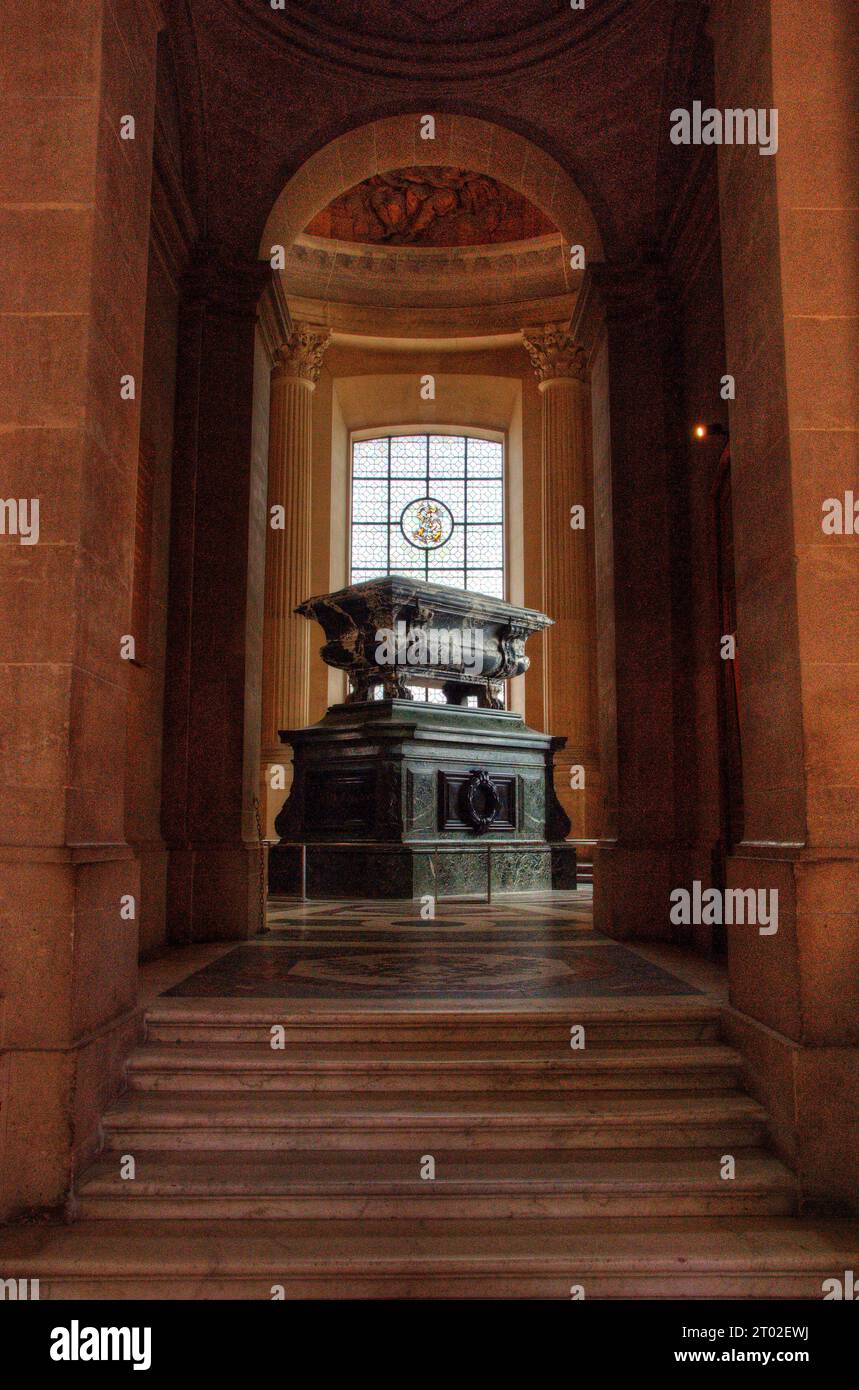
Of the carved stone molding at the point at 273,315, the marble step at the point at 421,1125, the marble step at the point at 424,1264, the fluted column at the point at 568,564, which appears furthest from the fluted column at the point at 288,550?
the marble step at the point at 424,1264

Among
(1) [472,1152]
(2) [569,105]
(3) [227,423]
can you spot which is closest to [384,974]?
(1) [472,1152]

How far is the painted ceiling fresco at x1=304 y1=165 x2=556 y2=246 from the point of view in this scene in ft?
56.9

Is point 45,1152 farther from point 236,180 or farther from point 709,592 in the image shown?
point 236,180

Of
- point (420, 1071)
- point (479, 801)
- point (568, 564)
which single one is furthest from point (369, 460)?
point (420, 1071)

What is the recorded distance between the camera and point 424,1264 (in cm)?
304

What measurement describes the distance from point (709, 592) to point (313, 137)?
461 cm

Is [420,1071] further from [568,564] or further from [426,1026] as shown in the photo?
[568,564]

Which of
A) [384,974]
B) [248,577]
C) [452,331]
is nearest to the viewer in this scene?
[384,974]

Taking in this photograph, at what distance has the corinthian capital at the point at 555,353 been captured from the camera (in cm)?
1738

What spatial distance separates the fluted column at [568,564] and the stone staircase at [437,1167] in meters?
11.6

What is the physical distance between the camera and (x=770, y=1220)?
335cm

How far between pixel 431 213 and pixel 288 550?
6.41 meters

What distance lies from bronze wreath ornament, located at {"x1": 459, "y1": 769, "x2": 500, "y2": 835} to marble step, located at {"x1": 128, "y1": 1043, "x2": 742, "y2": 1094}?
6.16m

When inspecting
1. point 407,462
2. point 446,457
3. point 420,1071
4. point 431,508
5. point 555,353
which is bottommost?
point 420,1071
